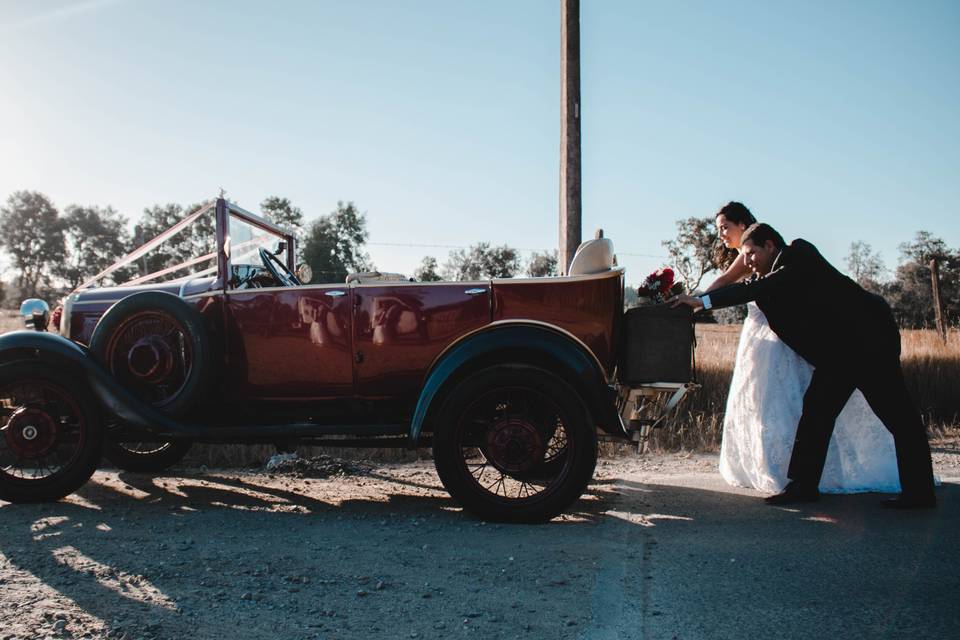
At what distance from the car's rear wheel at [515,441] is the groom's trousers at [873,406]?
1.44 metres

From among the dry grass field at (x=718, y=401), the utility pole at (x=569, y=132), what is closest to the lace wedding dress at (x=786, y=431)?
the dry grass field at (x=718, y=401)

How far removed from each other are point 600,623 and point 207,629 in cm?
142

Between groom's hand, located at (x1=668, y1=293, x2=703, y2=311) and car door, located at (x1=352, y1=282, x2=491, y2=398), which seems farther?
car door, located at (x1=352, y1=282, x2=491, y2=398)

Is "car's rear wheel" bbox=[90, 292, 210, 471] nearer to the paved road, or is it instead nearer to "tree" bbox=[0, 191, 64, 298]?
the paved road

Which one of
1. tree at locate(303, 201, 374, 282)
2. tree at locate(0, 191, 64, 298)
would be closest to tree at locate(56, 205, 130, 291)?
tree at locate(0, 191, 64, 298)

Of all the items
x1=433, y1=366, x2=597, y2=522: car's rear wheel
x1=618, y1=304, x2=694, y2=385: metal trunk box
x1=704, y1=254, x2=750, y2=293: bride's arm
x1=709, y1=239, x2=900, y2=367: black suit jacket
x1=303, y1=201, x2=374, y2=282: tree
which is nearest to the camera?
x1=433, y1=366, x2=597, y2=522: car's rear wheel

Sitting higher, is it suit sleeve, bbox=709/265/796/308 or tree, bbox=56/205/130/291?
tree, bbox=56/205/130/291

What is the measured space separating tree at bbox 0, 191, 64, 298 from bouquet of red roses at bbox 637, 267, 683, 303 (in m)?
61.1

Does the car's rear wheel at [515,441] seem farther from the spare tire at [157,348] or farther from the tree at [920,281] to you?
the tree at [920,281]

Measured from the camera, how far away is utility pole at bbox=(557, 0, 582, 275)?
6.96 metres

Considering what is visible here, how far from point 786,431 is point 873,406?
0.51m

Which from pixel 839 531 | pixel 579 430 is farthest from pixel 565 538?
pixel 839 531

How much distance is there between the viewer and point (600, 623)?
8.48 ft

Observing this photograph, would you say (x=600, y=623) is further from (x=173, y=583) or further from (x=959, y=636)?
(x=173, y=583)
